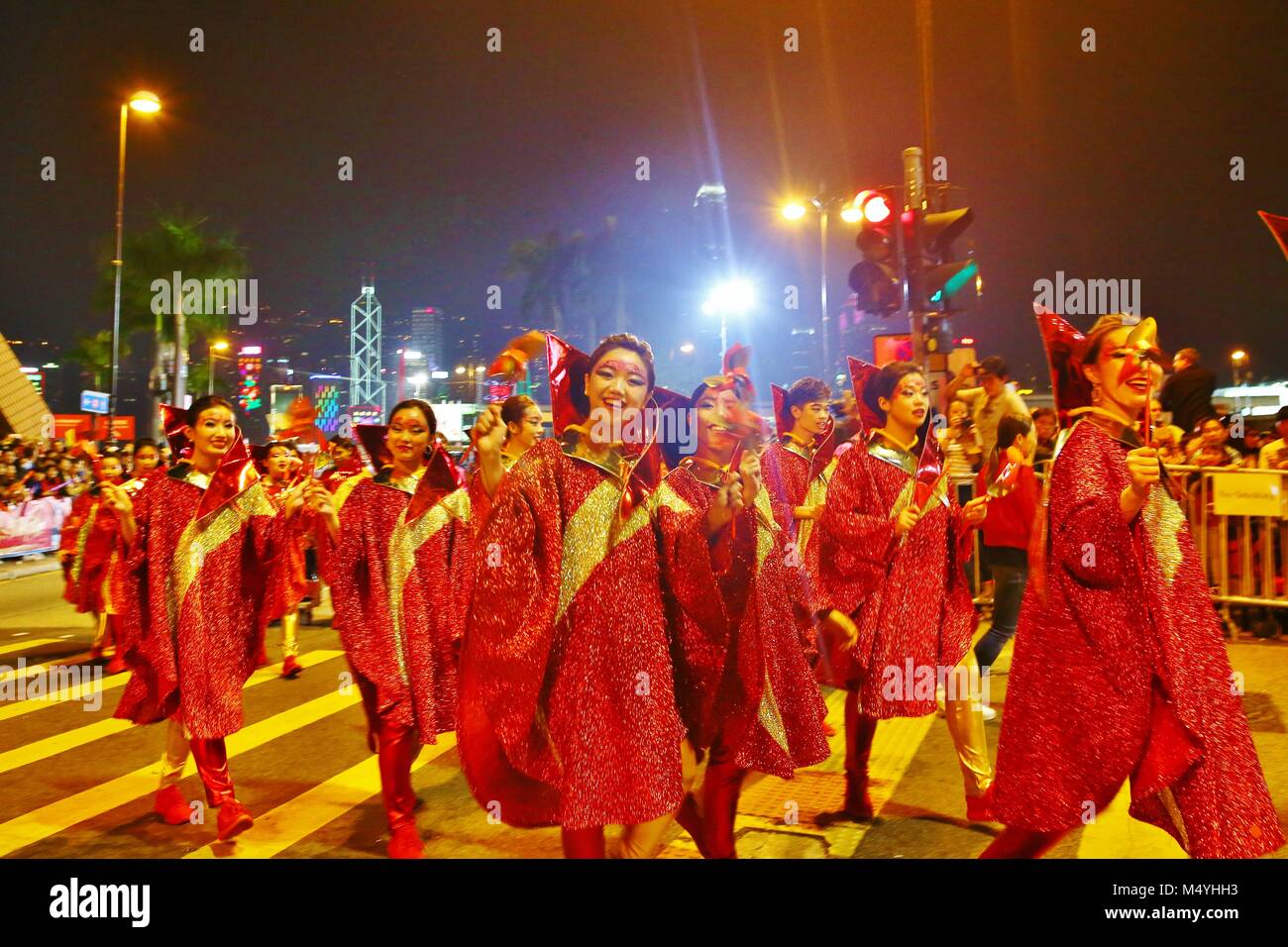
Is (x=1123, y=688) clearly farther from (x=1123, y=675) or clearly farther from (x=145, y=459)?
(x=145, y=459)

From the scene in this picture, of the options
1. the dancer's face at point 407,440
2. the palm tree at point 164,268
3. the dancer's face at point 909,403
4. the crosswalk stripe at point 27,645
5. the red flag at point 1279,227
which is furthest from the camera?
the palm tree at point 164,268

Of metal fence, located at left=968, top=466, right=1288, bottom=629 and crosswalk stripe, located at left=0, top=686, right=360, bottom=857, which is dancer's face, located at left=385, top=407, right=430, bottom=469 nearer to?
crosswalk stripe, located at left=0, top=686, right=360, bottom=857

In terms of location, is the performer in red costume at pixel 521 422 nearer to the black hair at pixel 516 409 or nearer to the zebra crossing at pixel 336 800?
the black hair at pixel 516 409

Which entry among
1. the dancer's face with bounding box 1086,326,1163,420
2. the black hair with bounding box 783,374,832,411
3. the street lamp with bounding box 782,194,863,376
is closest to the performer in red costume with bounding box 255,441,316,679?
the black hair with bounding box 783,374,832,411

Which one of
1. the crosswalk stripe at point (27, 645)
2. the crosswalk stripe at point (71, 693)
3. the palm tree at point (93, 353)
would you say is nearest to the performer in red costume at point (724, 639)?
the crosswalk stripe at point (71, 693)

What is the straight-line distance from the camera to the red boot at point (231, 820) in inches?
185

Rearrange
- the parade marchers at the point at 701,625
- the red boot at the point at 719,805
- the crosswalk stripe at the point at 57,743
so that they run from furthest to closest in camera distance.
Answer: the crosswalk stripe at the point at 57,743, the red boot at the point at 719,805, the parade marchers at the point at 701,625

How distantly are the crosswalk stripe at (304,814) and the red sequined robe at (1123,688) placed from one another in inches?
123

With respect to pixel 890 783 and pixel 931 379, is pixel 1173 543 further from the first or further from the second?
pixel 931 379

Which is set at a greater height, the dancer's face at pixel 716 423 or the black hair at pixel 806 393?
the black hair at pixel 806 393

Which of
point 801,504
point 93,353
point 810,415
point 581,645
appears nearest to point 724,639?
point 581,645

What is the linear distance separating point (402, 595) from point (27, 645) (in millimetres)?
7649

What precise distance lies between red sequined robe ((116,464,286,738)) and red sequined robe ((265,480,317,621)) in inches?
2.5
